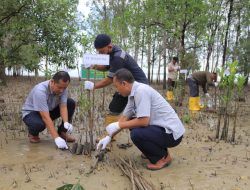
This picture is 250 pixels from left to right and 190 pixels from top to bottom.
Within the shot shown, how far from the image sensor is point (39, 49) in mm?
6750

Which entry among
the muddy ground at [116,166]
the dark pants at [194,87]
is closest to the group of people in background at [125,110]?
the muddy ground at [116,166]

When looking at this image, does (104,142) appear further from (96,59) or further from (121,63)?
(121,63)

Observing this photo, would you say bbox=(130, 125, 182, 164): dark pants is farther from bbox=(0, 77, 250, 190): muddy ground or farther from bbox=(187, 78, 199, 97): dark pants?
bbox=(187, 78, 199, 97): dark pants

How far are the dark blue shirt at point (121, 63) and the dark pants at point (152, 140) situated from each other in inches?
46.4

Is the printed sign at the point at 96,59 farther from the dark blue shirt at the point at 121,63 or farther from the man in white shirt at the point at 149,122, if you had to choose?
the man in white shirt at the point at 149,122

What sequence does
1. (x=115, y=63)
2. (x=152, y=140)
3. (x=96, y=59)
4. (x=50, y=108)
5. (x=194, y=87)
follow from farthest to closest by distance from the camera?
(x=194, y=87)
(x=50, y=108)
(x=115, y=63)
(x=96, y=59)
(x=152, y=140)

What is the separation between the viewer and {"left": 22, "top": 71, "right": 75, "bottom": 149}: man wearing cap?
502cm

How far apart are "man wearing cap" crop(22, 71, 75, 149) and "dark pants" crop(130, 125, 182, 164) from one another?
1.26 meters

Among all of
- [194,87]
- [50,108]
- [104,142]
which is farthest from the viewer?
[194,87]

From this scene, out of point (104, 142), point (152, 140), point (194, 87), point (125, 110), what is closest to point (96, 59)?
point (125, 110)

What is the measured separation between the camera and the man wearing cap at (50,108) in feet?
16.5

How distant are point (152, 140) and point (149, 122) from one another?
23 centimetres

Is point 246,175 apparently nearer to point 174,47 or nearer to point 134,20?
point 134,20

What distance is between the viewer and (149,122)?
4391 mm
